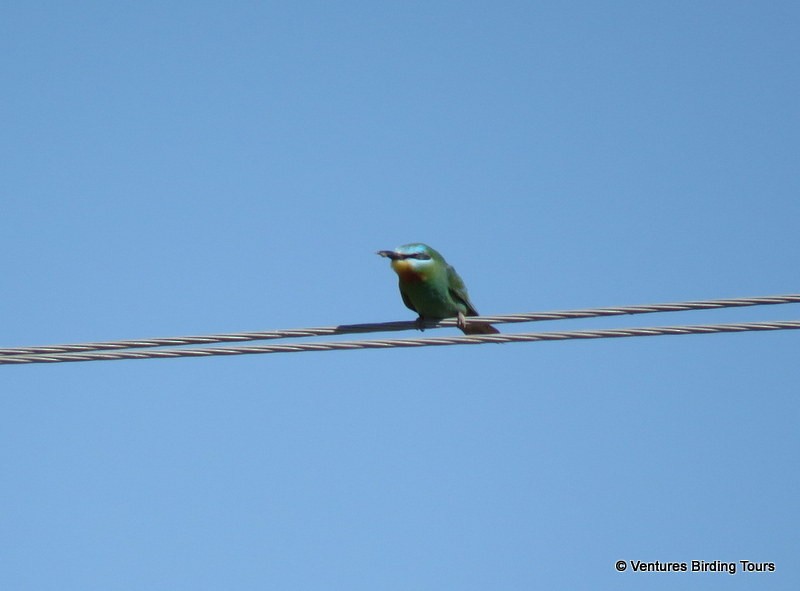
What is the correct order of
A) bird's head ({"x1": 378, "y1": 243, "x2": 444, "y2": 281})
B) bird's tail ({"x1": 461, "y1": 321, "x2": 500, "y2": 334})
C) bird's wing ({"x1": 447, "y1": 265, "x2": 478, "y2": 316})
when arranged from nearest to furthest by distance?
bird's tail ({"x1": 461, "y1": 321, "x2": 500, "y2": 334}), bird's head ({"x1": 378, "y1": 243, "x2": 444, "y2": 281}), bird's wing ({"x1": 447, "y1": 265, "x2": 478, "y2": 316})

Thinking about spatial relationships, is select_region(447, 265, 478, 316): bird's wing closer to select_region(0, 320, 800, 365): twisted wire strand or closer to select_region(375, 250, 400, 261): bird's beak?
select_region(375, 250, 400, 261): bird's beak

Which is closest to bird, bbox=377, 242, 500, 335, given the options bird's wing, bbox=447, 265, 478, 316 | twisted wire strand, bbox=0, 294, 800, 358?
bird's wing, bbox=447, 265, 478, 316

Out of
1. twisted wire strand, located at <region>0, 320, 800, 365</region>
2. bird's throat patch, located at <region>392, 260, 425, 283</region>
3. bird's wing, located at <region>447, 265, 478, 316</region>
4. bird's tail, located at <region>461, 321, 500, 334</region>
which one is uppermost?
bird's wing, located at <region>447, 265, 478, 316</region>

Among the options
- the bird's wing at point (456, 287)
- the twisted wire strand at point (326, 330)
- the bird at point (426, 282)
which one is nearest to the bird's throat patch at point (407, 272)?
the bird at point (426, 282)

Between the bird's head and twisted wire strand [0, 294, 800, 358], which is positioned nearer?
twisted wire strand [0, 294, 800, 358]


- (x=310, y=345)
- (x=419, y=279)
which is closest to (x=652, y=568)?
(x=419, y=279)

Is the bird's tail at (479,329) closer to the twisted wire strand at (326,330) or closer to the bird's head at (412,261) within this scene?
the bird's head at (412,261)

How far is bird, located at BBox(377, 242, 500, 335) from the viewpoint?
344 inches

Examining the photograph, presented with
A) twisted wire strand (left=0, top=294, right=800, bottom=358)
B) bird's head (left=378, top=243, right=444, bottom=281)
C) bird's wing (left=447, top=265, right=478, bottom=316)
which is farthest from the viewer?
bird's wing (left=447, top=265, right=478, bottom=316)

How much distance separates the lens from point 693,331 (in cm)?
560

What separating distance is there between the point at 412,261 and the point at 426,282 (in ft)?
0.67

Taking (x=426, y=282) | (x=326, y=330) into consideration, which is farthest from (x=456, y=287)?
(x=326, y=330)

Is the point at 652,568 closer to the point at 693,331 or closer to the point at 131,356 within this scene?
the point at 693,331

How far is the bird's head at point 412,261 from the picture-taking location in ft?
28.6
